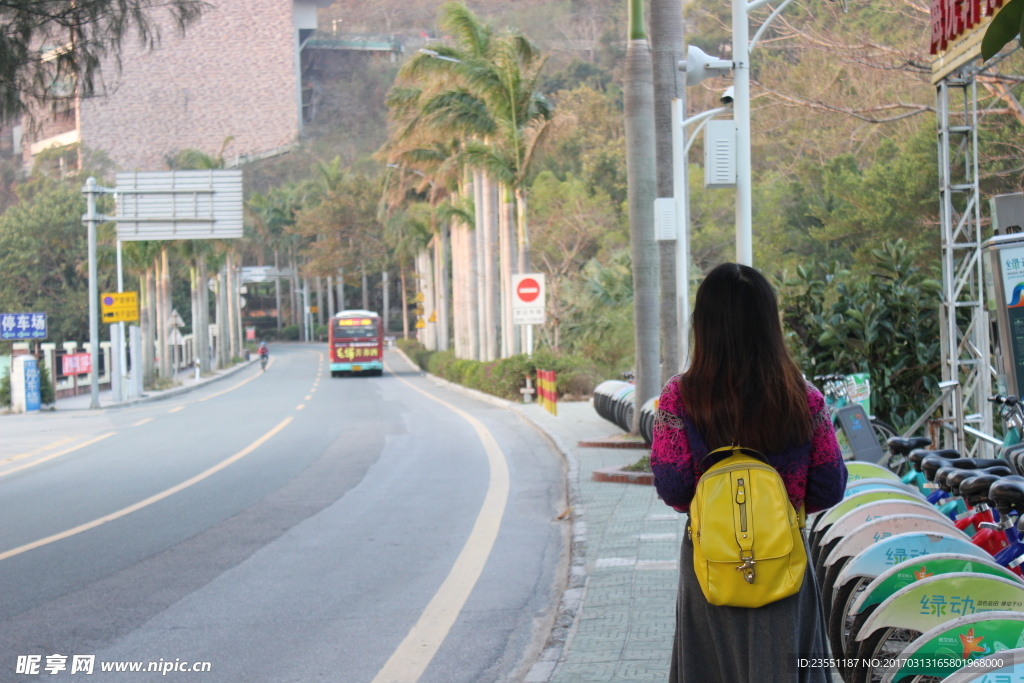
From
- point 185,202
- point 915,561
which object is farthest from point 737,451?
point 185,202

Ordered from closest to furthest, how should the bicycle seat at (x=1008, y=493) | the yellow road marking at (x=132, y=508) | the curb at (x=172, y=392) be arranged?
1. the bicycle seat at (x=1008, y=493)
2. the yellow road marking at (x=132, y=508)
3. the curb at (x=172, y=392)

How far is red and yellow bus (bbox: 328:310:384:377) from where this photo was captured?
4984 centimetres

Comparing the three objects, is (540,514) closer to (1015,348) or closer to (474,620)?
(474,620)

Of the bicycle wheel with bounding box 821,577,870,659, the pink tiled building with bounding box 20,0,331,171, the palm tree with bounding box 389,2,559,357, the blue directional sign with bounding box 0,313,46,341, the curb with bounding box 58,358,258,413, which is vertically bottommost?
the curb with bounding box 58,358,258,413

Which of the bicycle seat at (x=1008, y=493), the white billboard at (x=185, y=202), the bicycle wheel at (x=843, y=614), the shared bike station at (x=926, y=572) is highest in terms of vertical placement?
the white billboard at (x=185, y=202)

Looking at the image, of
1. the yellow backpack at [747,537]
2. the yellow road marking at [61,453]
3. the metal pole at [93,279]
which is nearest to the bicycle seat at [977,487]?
the yellow backpack at [747,537]

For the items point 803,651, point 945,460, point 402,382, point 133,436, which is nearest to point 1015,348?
point 945,460

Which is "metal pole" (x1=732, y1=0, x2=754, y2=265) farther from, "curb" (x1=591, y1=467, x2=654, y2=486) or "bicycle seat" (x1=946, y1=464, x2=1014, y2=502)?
"bicycle seat" (x1=946, y1=464, x2=1014, y2=502)

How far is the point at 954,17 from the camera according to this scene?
8.83 m

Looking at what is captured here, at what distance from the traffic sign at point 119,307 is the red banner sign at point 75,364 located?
12.9 ft

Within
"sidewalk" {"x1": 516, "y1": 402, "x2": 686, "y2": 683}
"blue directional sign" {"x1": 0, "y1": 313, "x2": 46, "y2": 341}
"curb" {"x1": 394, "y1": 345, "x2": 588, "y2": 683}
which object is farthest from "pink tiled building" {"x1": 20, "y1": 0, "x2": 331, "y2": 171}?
"sidewalk" {"x1": 516, "y1": 402, "x2": 686, "y2": 683}

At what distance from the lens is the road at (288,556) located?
5.94 m

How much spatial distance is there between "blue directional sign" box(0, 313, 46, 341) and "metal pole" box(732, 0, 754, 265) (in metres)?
30.7

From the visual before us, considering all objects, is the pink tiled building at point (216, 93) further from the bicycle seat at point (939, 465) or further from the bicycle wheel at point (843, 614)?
the bicycle wheel at point (843, 614)
